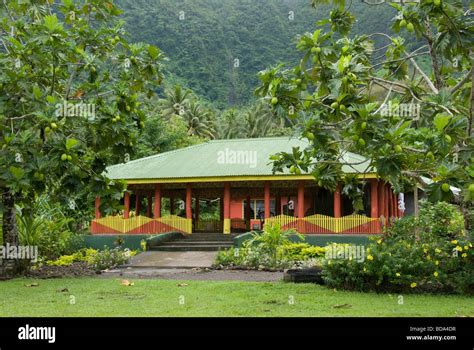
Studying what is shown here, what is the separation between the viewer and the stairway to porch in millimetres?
19156

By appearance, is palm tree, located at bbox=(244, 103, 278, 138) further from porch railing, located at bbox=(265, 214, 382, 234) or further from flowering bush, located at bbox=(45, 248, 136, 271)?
flowering bush, located at bbox=(45, 248, 136, 271)

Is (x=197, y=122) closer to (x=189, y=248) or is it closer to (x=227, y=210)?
(x=227, y=210)

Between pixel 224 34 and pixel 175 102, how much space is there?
39.7 m

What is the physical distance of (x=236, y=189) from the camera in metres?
26.2

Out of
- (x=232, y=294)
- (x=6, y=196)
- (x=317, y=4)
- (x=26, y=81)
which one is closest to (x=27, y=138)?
(x=26, y=81)

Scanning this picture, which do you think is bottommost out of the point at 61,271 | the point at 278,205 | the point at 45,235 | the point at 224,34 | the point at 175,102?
the point at 61,271

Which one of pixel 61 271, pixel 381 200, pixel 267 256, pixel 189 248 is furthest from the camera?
pixel 381 200

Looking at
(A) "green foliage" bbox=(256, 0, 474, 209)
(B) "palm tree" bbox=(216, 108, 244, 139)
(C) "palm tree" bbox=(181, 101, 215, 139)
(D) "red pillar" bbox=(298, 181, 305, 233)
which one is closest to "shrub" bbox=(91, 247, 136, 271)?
(D) "red pillar" bbox=(298, 181, 305, 233)

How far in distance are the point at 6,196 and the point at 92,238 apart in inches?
400

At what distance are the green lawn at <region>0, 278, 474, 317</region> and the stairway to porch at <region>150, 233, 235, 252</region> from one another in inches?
319

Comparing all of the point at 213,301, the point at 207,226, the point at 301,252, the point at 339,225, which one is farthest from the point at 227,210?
the point at 213,301

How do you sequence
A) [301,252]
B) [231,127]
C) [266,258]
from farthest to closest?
[231,127]
[301,252]
[266,258]

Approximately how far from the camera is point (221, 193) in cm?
2722

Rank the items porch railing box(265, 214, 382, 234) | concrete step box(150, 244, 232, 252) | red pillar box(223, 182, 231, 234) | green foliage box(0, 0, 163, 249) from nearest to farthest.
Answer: green foliage box(0, 0, 163, 249)
concrete step box(150, 244, 232, 252)
porch railing box(265, 214, 382, 234)
red pillar box(223, 182, 231, 234)
